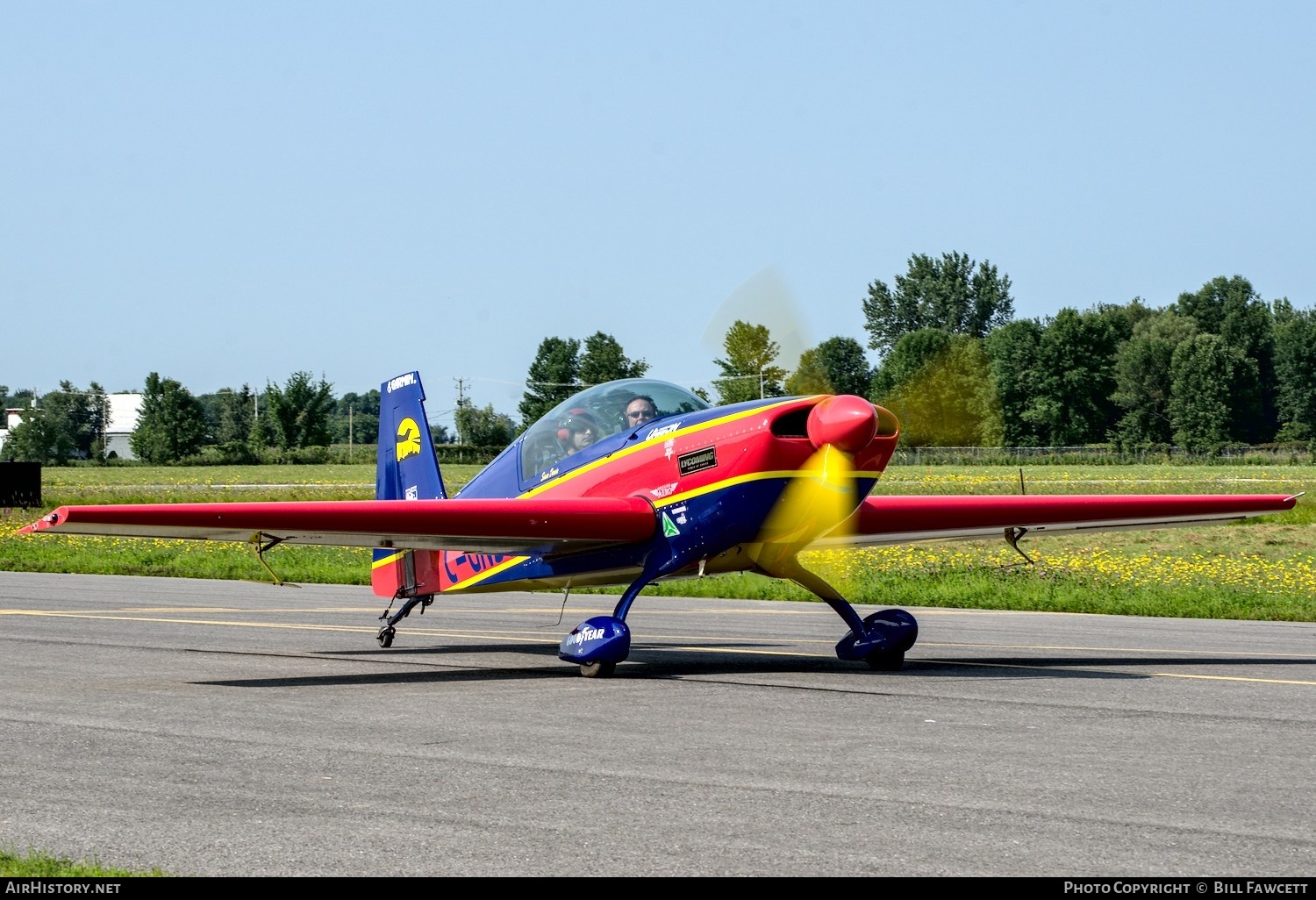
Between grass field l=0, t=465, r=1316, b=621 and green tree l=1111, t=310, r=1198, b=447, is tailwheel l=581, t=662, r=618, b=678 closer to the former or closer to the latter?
grass field l=0, t=465, r=1316, b=621

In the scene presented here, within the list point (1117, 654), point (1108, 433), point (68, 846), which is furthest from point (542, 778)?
point (1108, 433)

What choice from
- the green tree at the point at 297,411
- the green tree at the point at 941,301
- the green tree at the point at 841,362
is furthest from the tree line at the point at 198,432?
the green tree at the point at 841,362

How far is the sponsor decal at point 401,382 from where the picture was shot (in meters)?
15.2

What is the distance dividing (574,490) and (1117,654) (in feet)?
17.8

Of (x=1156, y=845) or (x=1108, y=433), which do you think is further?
(x=1108, y=433)

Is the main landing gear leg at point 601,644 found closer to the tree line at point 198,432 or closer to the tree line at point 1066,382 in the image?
the tree line at point 1066,382

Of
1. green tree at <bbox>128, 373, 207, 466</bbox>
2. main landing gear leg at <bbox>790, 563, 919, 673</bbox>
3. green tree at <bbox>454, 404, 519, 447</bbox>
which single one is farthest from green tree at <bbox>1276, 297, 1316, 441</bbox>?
main landing gear leg at <bbox>790, 563, 919, 673</bbox>

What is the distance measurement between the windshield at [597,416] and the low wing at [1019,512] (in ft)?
6.67

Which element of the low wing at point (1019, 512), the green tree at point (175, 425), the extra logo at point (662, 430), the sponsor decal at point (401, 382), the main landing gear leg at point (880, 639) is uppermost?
the green tree at point (175, 425)

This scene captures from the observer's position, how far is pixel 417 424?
14.9 meters

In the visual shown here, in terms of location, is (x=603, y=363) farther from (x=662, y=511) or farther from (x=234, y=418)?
(x=234, y=418)

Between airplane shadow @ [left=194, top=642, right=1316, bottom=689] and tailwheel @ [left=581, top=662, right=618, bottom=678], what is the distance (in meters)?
0.09

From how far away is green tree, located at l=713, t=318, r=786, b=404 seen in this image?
473 inches

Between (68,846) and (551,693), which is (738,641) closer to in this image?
(551,693)
